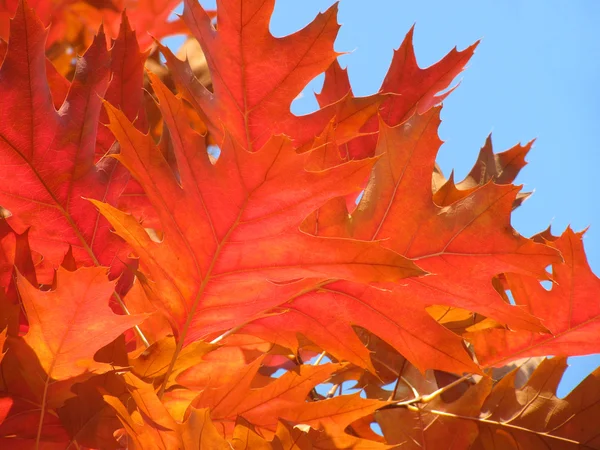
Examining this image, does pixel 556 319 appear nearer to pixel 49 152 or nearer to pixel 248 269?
pixel 248 269

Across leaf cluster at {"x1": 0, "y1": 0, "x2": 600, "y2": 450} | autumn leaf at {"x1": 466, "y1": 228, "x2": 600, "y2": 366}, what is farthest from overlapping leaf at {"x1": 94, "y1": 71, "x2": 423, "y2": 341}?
autumn leaf at {"x1": 466, "y1": 228, "x2": 600, "y2": 366}

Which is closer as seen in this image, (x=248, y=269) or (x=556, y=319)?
(x=248, y=269)

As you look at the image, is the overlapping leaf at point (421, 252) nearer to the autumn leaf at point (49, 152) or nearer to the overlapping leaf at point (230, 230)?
the overlapping leaf at point (230, 230)

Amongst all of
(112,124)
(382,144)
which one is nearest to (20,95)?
(112,124)

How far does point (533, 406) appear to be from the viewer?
1.58ft

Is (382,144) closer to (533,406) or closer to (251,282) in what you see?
(251,282)

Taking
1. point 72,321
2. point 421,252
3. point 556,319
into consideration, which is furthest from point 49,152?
point 556,319

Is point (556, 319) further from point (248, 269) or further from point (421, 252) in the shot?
point (248, 269)

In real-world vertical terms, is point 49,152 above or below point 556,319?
above

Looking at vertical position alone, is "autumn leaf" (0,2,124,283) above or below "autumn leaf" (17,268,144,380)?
above

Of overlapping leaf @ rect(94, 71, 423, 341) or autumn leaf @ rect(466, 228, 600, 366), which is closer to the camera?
overlapping leaf @ rect(94, 71, 423, 341)

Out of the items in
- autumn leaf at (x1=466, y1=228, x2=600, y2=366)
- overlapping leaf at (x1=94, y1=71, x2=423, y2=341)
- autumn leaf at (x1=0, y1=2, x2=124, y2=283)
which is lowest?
autumn leaf at (x1=466, y1=228, x2=600, y2=366)

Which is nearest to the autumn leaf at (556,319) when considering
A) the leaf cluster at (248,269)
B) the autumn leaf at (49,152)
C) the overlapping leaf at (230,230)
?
the leaf cluster at (248,269)

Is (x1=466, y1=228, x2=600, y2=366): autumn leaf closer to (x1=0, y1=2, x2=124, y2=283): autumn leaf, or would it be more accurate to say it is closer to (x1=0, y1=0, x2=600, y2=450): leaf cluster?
(x1=0, y1=0, x2=600, y2=450): leaf cluster
